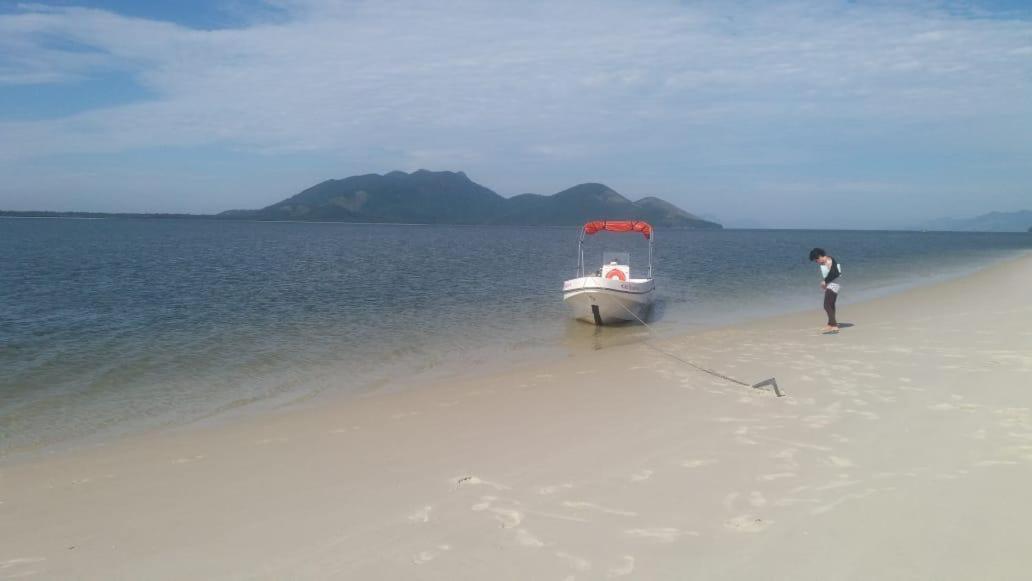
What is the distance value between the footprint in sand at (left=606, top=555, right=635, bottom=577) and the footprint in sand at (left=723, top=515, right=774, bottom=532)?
97 cm

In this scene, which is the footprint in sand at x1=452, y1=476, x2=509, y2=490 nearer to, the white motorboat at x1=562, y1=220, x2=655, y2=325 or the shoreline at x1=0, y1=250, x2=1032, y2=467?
the shoreline at x1=0, y1=250, x2=1032, y2=467

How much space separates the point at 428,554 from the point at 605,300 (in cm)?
1589

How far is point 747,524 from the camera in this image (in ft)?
17.5

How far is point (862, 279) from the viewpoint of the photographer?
38.9m

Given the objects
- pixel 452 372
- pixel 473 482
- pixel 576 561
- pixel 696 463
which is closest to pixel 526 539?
pixel 576 561

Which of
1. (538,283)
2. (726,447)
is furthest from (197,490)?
(538,283)

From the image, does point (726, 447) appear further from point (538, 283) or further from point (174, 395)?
point (538, 283)

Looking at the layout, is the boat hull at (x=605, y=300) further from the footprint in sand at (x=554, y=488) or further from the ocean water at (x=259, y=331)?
the footprint in sand at (x=554, y=488)

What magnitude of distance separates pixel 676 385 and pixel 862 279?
3267cm

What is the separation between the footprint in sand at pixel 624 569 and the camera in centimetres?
467

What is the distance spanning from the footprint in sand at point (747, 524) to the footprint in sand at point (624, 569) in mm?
974

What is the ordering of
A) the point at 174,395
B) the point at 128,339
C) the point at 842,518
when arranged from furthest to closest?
the point at 128,339, the point at 174,395, the point at 842,518

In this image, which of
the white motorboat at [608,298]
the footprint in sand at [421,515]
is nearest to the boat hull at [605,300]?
the white motorboat at [608,298]

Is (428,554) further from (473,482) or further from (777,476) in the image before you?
(777,476)
